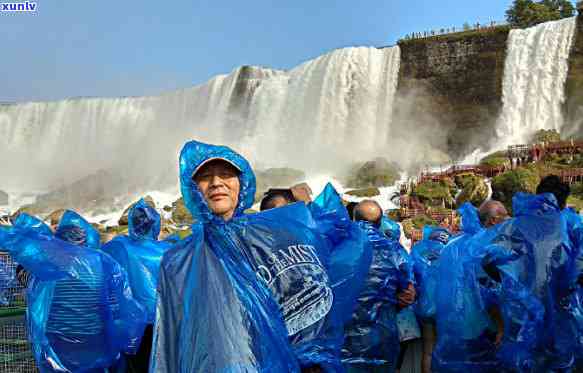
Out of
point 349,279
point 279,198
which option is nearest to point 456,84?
point 279,198

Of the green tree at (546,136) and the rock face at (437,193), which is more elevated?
the green tree at (546,136)

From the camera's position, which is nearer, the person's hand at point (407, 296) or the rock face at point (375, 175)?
the person's hand at point (407, 296)

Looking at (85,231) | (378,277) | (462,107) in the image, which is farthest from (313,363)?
(462,107)

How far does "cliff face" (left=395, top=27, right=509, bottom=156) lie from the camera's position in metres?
29.4

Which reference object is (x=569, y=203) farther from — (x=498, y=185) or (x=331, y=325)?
(x=331, y=325)

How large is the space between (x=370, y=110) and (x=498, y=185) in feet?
43.6

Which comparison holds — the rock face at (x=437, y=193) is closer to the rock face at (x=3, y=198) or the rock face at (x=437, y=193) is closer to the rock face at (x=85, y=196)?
the rock face at (x=85, y=196)

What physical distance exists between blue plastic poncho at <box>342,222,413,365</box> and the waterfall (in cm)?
2807

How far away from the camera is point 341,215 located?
346 cm

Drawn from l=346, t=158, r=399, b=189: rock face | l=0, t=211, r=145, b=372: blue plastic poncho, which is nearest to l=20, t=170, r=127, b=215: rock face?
l=346, t=158, r=399, b=189: rock face

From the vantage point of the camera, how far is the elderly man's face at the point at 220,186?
2.43m

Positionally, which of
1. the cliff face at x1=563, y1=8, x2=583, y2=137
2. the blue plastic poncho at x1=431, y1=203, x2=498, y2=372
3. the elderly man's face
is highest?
the cliff face at x1=563, y1=8, x2=583, y2=137

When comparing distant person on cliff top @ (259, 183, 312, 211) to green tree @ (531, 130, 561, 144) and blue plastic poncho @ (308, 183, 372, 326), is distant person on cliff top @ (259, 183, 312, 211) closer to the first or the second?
blue plastic poncho @ (308, 183, 372, 326)

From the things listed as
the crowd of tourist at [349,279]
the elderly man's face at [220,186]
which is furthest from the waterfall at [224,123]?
the elderly man's face at [220,186]
